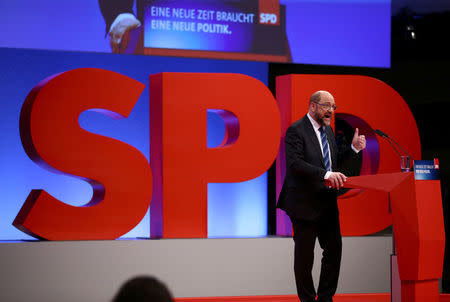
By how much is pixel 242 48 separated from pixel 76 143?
76.6 inches

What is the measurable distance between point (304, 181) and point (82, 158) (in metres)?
1.96

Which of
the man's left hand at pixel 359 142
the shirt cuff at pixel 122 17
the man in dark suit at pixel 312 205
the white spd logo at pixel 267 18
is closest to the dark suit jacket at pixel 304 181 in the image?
the man in dark suit at pixel 312 205

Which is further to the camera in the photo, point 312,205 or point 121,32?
point 121,32

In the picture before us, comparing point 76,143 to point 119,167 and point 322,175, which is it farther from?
point 322,175

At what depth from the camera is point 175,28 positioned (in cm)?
607

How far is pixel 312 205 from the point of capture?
415 cm

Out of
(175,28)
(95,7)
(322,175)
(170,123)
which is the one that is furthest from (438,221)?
(95,7)

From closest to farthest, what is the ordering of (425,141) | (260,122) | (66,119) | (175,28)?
(66,119), (260,122), (175,28), (425,141)

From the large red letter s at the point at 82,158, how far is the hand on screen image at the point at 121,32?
1.93ft

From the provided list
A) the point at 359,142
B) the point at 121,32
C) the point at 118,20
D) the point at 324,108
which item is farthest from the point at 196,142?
the point at 359,142

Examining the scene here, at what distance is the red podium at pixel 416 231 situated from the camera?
3592 mm

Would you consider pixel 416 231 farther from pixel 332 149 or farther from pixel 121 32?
pixel 121 32

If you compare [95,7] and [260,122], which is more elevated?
[95,7]

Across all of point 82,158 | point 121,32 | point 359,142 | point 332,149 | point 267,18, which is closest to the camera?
point 359,142
